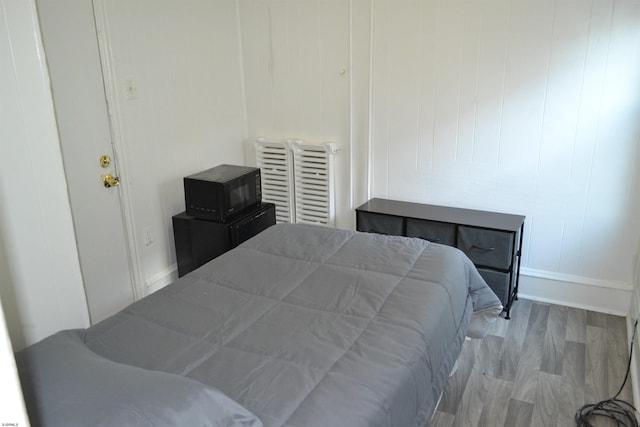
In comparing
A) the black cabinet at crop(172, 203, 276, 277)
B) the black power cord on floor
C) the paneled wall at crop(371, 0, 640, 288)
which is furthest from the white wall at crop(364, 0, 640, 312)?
the black cabinet at crop(172, 203, 276, 277)

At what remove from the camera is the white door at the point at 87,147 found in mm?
2742

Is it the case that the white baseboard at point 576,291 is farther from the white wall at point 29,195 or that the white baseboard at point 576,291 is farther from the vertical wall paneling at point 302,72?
the white wall at point 29,195

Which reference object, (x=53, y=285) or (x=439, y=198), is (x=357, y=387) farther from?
(x=439, y=198)

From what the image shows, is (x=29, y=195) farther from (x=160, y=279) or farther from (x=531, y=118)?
(x=531, y=118)

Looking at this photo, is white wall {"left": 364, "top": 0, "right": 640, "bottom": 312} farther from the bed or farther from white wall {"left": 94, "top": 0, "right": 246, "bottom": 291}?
white wall {"left": 94, "top": 0, "right": 246, "bottom": 291}

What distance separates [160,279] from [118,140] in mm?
984

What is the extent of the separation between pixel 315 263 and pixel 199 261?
1.22 metres

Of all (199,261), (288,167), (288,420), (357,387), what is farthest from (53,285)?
(288,167)

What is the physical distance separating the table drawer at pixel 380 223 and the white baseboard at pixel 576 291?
35.0 inches

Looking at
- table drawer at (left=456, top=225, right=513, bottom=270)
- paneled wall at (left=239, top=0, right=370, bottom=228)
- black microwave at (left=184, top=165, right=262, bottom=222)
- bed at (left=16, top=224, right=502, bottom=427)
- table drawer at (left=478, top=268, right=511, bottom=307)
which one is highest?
paneled wall at (left=239, top=0, right=370, bottom=228)

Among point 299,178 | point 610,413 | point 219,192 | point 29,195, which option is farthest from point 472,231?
point 29,195

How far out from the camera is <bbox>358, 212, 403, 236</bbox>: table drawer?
11.6 feet

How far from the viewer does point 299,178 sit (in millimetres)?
4125

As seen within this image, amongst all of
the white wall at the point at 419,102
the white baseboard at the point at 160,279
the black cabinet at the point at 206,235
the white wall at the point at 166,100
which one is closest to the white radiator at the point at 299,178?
the white wall at the point at 419,102
